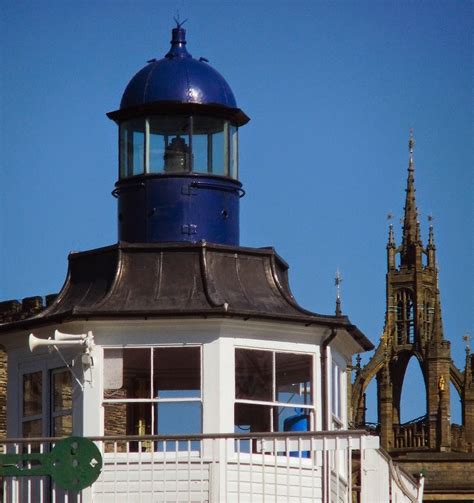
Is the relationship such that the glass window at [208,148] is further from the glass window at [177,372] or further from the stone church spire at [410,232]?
the stone church spire at [410,232]

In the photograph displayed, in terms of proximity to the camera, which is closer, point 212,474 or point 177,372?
point 212,474

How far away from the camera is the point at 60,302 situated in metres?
22.8

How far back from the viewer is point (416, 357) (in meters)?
166

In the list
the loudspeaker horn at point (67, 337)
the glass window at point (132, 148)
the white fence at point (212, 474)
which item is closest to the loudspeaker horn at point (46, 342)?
the loudspeaker horn at point (67, 337)

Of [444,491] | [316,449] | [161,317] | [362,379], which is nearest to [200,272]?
[161,317]

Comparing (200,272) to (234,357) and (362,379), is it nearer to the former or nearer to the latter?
(234,357)

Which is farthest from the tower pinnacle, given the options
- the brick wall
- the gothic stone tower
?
the brick wall

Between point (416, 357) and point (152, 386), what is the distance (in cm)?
14565

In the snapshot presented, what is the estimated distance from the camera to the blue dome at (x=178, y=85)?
2331cm

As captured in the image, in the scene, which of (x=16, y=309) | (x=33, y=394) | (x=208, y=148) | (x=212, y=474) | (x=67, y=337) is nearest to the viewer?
(x=212, y=474)

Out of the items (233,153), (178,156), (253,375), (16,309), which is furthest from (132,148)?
(16,309)

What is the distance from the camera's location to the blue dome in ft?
76.5

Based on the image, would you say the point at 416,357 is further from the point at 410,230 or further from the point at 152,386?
the point at 152,386

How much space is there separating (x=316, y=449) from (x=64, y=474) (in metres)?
2.43
